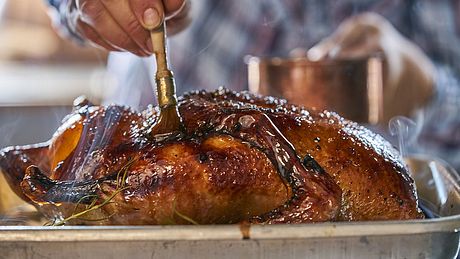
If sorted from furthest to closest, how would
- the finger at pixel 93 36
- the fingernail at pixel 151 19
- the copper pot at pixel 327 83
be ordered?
1. the copper pot at pixel 327 83
2. the finger at pixel 93 36
3. the fingernail at pixel 151 19

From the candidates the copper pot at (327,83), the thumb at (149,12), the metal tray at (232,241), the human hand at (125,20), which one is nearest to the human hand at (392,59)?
the copper pot at (327,83)

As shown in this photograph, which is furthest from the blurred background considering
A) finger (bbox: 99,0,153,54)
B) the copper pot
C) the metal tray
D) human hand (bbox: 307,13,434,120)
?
the metal tray

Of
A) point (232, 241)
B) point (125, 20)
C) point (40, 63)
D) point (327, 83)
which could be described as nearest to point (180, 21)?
point (125, 20)

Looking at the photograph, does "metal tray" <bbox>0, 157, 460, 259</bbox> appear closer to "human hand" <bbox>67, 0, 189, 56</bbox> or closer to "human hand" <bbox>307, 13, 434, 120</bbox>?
"human hand" <bbox>67, 0, 189, 56</bbox>

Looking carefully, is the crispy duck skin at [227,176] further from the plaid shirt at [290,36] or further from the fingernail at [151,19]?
the plaid shirt at [290,36]

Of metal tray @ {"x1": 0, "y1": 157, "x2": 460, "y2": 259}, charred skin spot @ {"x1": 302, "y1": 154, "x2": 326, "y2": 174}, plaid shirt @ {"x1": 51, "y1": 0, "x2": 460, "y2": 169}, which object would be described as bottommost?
metal tray @ {"x1": 0, "y1": 157, "x2": 460, "y2": 259}

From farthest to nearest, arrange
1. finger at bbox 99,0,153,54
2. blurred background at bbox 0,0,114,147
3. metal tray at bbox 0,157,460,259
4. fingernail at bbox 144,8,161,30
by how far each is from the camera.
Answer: blurred background at bbox 0,0,114,147 < finger at bbox 99,0,153,54 < fingernail at bbox 144,8,161,30 < metal tray at bbox 0,157,460,259

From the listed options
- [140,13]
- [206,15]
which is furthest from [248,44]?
[140,13]

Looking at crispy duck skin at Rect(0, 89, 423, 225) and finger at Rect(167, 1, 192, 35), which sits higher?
finger at Rect(167, 1, 192, 35)
